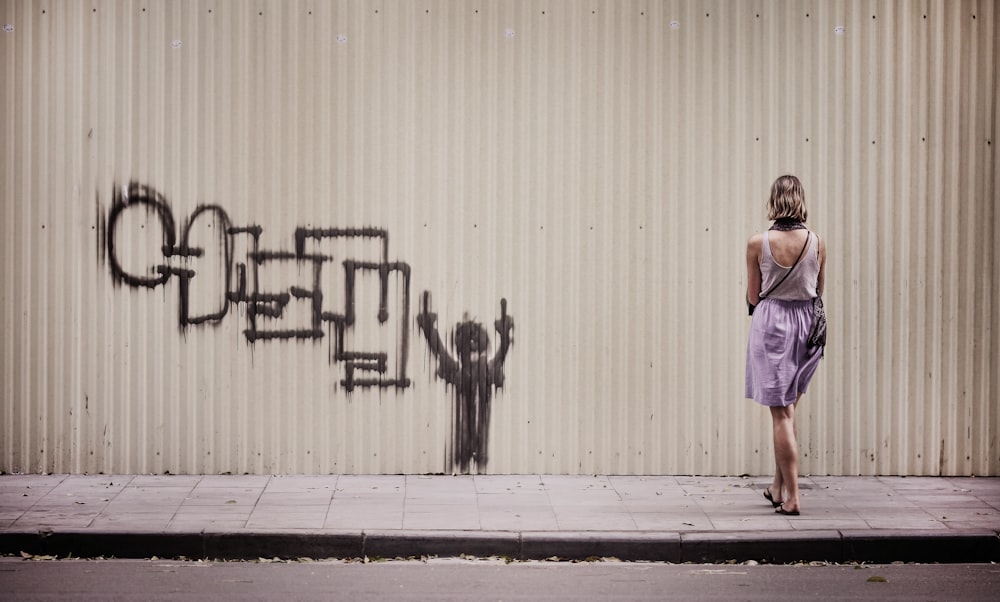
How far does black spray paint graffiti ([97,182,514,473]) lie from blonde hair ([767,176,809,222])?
209 cm

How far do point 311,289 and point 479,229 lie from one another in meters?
1.28

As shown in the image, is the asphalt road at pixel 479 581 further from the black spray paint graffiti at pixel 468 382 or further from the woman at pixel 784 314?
the black spray paint graffiti at pixel 468 382

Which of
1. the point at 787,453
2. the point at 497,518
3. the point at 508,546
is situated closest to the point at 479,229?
the point at 497,518

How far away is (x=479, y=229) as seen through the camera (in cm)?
788

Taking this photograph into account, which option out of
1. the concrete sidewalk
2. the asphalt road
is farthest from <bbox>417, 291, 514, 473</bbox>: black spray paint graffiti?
the asphalt road

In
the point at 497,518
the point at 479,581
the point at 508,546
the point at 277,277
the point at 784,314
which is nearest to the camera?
the point at 479,581

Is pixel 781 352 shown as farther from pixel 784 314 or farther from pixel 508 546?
pixel 508 546

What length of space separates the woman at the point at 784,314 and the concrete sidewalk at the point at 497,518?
502mm

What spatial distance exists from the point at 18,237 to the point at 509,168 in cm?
351

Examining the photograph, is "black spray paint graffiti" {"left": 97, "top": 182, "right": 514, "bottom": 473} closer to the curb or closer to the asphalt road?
the curb

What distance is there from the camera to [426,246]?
788 cm

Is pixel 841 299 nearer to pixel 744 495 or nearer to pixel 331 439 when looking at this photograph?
pixel 744 495

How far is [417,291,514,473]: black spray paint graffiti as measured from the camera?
792 cm

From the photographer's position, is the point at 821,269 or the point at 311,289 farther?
the point at 311,289
